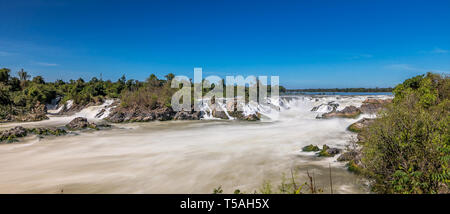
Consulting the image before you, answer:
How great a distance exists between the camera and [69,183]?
7910 millimetres

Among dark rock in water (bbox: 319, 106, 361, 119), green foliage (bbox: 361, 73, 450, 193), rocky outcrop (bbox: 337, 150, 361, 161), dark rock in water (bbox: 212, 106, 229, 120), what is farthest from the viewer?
dark rock in water (bbox: 212, 106, 229, 120)

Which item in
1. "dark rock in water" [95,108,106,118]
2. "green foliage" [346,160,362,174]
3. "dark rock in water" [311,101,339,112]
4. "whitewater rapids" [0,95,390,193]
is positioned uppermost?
"dark rock in water" [311,101,339,112]

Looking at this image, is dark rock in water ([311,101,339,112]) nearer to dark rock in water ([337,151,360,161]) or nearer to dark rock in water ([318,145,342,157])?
dark rock in water ([318,145,342,157])

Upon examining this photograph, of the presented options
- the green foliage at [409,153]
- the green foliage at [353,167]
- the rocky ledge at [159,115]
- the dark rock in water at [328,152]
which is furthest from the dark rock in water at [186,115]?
the green foliage at [409,153]

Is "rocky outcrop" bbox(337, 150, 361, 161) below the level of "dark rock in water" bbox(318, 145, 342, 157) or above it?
above

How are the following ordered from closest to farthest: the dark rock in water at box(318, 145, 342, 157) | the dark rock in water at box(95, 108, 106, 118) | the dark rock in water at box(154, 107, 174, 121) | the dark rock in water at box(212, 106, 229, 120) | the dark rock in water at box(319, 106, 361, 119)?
1. the dark rock in water at box(318, 145, 342, 157)
2. the dark rock in water at box(319, 106, 361, 119)
3. the dark rock in water at box(154, 107, 174, 121)
4. the dark rock in water at box(212, 106, 229, 120)
5. the dark rock in water at box(95, 108, 106, 118)

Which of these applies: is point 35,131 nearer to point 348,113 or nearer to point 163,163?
point 163,163

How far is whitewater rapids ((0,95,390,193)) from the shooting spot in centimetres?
778

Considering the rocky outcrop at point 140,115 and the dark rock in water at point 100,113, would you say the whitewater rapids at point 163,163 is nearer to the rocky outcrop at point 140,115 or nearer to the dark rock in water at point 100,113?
the rocky outcrop at point 140,115

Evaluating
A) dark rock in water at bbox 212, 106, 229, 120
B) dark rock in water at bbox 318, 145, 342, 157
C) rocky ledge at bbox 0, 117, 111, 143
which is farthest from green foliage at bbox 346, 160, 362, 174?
dark rock in water at bbox 212, 106, 229, 120

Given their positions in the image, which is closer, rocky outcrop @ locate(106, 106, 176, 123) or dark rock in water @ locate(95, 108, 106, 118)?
rocky outcrop @ locate(106, 106, 176, 123)

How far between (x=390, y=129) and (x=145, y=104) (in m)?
25.7

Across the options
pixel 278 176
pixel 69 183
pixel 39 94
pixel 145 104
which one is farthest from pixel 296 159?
pixel 39 94
